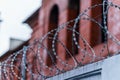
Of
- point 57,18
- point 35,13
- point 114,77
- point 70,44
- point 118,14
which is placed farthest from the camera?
point 35,13

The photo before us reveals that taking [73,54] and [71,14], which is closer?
[73,54]

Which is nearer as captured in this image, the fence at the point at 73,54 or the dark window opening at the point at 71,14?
the fence at the point at 73,54

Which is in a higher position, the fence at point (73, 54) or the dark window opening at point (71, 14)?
the dark window opening at point (71, 14)

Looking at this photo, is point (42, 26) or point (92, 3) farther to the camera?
point (42, 26)

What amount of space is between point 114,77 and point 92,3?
711cm

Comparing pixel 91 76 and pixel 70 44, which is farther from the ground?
pixel 70 44

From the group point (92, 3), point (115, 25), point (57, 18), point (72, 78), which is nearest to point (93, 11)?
point (92, 3)

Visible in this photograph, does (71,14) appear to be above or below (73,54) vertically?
above

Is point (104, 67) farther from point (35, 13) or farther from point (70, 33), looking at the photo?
point (35, 13)

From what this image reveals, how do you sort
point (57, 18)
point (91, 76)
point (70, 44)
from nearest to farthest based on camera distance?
point (91, 76) → point (70, 44) → point (57, 18)

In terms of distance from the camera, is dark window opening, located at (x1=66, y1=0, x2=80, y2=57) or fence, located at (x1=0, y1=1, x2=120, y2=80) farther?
dark window opening, located at (x1=66, y1=0, x2=80, y2=57)

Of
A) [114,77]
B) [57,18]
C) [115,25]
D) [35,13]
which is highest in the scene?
[35,13]

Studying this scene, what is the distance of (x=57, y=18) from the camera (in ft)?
61.0

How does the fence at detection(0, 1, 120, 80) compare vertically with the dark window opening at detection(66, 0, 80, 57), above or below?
below
